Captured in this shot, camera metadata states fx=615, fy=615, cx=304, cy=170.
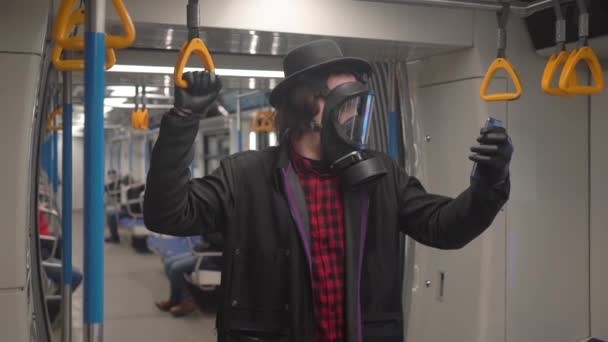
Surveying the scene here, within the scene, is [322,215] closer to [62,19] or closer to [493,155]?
[493,155]

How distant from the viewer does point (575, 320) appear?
338 cm

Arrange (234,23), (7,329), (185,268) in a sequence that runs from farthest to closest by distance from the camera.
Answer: (185,268), (234,23), (7,329)

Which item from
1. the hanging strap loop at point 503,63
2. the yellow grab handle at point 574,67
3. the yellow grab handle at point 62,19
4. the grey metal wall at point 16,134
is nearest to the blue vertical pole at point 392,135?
the hanging strap loop at point 503,63

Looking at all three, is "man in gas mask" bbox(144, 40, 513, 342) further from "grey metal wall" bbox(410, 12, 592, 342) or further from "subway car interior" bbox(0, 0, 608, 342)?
"grey metal wall" bbox(410, 12, 592, 342)

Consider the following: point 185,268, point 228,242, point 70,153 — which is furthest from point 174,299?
point 228,242

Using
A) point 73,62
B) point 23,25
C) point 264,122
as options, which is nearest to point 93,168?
point 73,62

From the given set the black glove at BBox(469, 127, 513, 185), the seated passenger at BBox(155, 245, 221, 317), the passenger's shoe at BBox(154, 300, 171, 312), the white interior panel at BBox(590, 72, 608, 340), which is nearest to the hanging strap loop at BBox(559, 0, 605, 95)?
the black glove at BBox(469, 127, 513, 185)

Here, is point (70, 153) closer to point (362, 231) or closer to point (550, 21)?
point (362, 231)

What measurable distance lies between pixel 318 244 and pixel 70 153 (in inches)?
60.8

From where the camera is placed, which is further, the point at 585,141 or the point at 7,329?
the point at 585,141

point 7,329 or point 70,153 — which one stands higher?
point 70,153

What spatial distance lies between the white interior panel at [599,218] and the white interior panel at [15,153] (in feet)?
8.94

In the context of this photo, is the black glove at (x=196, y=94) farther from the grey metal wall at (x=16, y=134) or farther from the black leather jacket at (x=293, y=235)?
the grey metal wall at (x=16, y=134)

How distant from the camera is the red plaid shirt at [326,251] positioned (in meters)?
1.85
